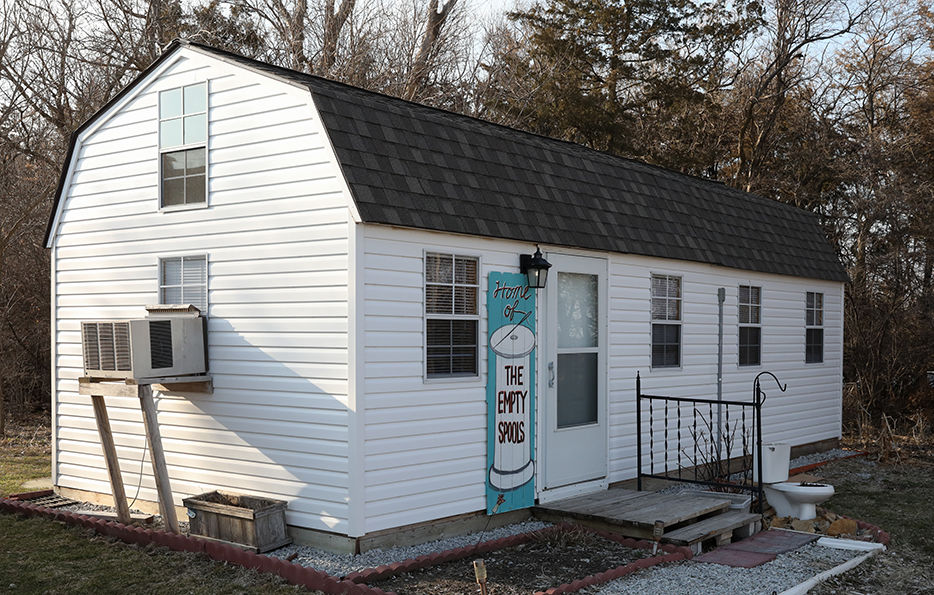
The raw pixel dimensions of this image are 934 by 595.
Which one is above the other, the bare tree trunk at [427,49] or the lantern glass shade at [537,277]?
the bare tree trunk at [427,49]

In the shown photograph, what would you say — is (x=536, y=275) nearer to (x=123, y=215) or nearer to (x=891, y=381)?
(x=123, y=215)

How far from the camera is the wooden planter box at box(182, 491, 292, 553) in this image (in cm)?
620

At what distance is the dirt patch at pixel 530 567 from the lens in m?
5.59

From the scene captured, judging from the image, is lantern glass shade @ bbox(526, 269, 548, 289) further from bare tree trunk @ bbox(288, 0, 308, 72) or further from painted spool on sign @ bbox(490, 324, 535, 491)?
bare tree trunk @ bbox(288, 0, 308, 72)

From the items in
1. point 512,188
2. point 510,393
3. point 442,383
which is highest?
point 512,188

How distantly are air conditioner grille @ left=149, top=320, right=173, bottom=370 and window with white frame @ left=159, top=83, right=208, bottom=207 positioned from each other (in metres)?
1.19

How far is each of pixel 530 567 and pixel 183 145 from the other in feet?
A: 14.9

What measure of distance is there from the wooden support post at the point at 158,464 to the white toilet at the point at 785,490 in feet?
17.2

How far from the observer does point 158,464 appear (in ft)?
22.0

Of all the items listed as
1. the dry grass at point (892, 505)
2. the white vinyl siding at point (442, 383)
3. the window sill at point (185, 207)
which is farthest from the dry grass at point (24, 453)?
the dry grass at point (892, 505)

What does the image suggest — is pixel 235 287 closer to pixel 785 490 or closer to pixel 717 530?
pixel 717 530

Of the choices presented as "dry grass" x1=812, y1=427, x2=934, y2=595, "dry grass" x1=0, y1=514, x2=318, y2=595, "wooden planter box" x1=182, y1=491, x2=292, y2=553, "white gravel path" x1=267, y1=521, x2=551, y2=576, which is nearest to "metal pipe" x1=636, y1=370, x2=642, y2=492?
"dry grass" x1=812, y1=427, x2=934, y2=595

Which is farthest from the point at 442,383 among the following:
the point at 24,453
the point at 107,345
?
the point at 24,453

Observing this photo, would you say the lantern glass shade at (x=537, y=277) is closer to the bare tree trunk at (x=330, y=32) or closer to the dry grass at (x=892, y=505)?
the dry grass at (x=892, y=505)
